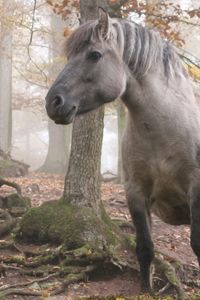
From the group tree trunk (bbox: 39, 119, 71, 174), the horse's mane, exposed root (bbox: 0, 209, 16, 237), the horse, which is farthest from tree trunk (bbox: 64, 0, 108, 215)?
tree trunk (bbox: 39, 119, 71, 174)

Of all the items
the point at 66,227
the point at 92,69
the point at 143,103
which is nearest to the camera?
the point at 92,69

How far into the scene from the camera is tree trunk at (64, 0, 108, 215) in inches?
248

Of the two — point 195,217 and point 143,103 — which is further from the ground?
point 143,103

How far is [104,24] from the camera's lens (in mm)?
4145

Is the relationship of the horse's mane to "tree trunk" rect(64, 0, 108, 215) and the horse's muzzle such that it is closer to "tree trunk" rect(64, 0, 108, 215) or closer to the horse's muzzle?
the horse's muzzle

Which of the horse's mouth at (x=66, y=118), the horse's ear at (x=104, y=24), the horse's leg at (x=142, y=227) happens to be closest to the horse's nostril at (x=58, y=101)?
the horse's mouth at (x=66, y=118)

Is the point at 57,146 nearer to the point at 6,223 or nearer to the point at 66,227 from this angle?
the point at 6,223

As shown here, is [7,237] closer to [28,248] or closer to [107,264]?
[28,248]

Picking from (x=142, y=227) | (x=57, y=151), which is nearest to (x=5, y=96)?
(x=57, y=151)

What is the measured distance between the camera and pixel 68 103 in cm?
391

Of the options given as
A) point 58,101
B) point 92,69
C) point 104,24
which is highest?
point 104,24

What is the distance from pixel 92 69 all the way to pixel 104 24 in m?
0.42

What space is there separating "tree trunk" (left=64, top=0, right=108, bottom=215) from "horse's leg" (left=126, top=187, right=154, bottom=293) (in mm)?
1446

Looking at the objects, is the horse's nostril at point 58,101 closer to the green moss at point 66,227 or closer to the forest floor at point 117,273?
the forest floor at point 117,273
